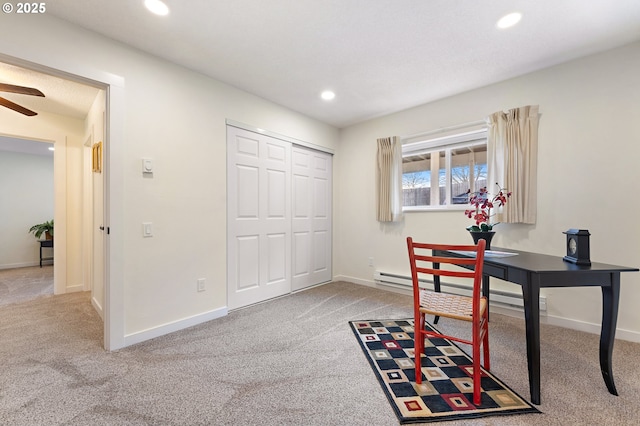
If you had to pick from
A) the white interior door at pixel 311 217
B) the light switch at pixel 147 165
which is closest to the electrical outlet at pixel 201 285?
the light switch at pixel 147 165

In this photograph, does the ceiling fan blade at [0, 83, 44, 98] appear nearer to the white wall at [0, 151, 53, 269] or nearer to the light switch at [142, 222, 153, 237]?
the light switch at [142, 222, 153, 237]

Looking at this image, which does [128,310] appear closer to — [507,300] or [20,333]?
[20,333]

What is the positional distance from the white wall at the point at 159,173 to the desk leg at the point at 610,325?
3016 mm

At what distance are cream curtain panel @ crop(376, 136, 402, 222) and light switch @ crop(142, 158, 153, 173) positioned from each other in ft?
9.15

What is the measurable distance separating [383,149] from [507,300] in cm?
234

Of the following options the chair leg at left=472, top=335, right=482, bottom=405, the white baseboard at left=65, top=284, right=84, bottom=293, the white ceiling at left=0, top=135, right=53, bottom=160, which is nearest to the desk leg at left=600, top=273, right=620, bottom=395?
the chair leg at left=472, top=335, right=482, bottom=405

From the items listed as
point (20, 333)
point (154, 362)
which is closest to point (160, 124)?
point (154, 362)

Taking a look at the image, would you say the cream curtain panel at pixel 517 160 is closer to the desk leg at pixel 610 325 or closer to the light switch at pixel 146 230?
the desk leg at pixel 610 325

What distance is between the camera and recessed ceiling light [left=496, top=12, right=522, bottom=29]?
1.93m

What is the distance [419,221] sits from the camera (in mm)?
3578

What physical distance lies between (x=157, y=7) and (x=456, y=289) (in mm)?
3835

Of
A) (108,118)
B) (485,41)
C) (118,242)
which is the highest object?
(485,41)

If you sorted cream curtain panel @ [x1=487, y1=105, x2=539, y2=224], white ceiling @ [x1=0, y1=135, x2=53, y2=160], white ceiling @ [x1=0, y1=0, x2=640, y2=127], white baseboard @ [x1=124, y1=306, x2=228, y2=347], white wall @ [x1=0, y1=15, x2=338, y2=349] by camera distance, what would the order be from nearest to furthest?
white ceiling @ [x1=0, y1=0, x2=640, y2=127], white wall @ [x1=0, y1=15, x2=338, y2=349], white baseboard @ [x1=124, y1=306, x2=228, y2=347], cream curtain panel @ [x1=487, y1=105, x2=539, y2=224], white ceiling @ [x1=0, y1=135, x2=53, y2=160]

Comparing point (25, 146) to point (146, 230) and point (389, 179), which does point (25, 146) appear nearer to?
point (146, 230)
